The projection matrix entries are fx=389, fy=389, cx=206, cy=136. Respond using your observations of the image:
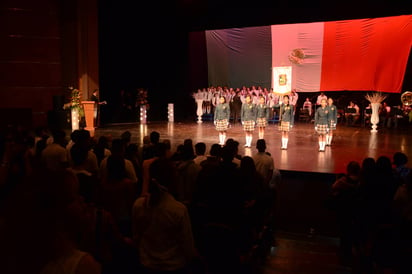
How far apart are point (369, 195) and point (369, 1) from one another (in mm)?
10715

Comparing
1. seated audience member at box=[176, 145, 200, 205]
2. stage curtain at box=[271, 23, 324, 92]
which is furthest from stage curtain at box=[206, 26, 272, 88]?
seated audience member at box=[176, 145, 200, 205]

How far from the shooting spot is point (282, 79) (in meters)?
11.0

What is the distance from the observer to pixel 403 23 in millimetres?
14195

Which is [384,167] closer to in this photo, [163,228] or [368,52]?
[163,228]

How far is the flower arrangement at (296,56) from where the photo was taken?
52.9 feet

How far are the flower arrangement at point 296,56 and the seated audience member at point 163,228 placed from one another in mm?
14743

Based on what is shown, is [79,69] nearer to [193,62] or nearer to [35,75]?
[35,75]

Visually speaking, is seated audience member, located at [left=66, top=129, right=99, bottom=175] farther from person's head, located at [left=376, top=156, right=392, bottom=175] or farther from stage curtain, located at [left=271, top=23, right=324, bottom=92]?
stage curtain, located at [left=271, top=23, right=324, bottom=92]

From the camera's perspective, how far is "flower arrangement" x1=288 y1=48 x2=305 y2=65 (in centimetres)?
1611

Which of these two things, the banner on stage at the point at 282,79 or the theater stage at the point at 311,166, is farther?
the banner on stage at the point at 282,79

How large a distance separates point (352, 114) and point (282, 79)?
7.31m

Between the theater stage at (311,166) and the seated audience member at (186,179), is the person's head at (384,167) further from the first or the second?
the theater stage at (311,166)

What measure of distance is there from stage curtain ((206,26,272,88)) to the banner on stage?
600 cm

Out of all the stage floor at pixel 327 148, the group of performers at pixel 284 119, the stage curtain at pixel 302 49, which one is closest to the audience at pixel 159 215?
the stage floor at pixel 327 148
